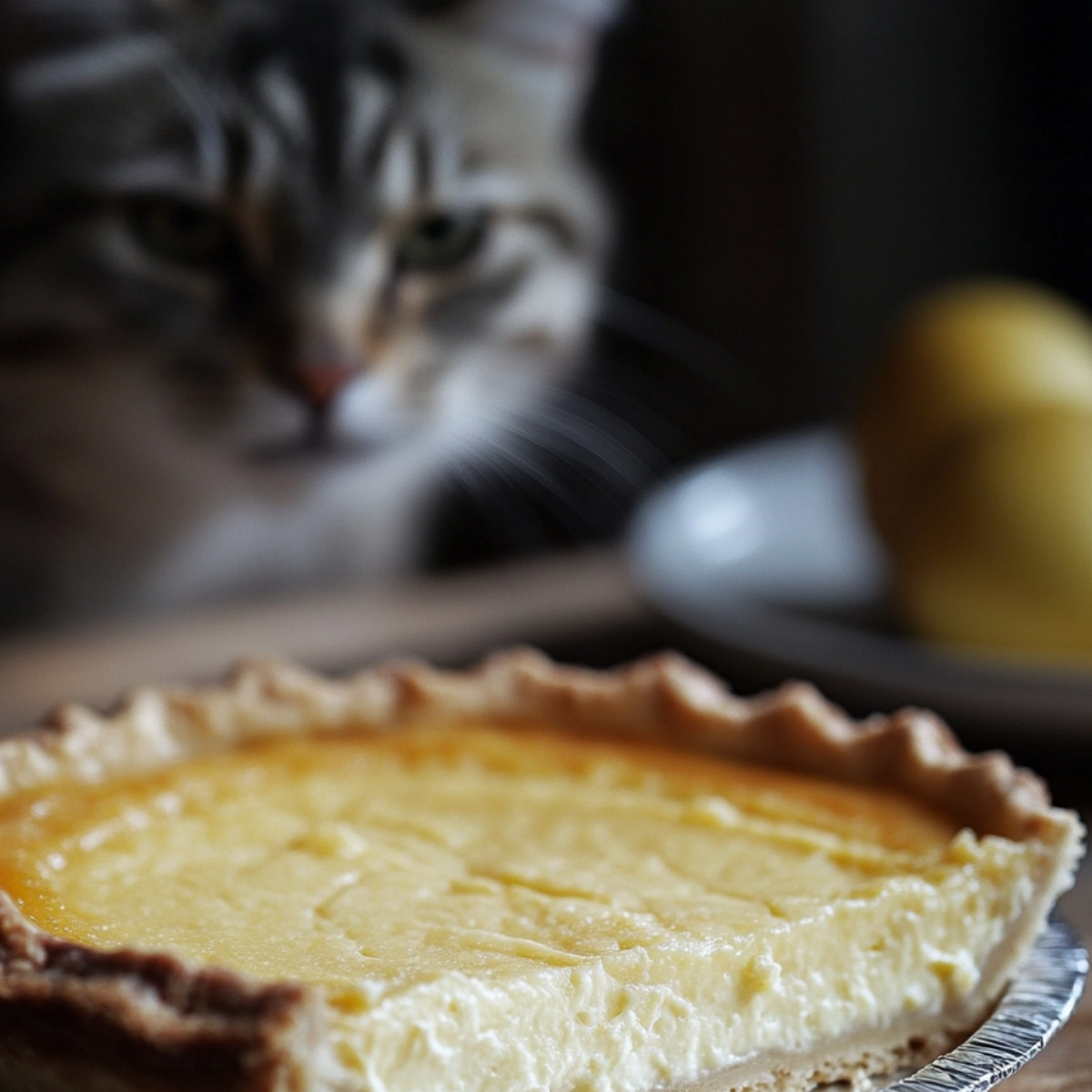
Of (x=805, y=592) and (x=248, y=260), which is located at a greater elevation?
(x=248, y=260)

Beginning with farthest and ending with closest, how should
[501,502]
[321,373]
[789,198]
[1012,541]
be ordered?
[789,198]
[501,502]
[321,373]
[1012,541]

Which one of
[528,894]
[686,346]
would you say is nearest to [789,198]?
[686,346]

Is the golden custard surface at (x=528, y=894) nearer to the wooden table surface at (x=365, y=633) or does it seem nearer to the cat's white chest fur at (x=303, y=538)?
the wooden table surface at (x=365, y=633)

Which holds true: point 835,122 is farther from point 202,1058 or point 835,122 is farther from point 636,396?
point 202,1058

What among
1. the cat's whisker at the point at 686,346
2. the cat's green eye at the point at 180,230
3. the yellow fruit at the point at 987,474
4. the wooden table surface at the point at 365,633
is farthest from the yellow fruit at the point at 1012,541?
the cat's green eye at the point at 180,230

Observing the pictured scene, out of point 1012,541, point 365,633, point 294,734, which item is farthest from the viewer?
point 365,633

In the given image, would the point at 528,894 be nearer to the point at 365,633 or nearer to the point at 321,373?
the point at 321,373

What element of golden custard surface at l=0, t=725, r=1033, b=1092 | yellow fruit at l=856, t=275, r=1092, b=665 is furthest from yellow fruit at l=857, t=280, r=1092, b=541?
golden custard surface at l=0, t=725, r=1033, b=1092

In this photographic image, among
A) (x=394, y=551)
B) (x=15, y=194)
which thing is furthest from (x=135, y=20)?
(x=394, y=551)

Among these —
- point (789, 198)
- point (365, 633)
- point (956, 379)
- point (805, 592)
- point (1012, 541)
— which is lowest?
point (365, 633)
